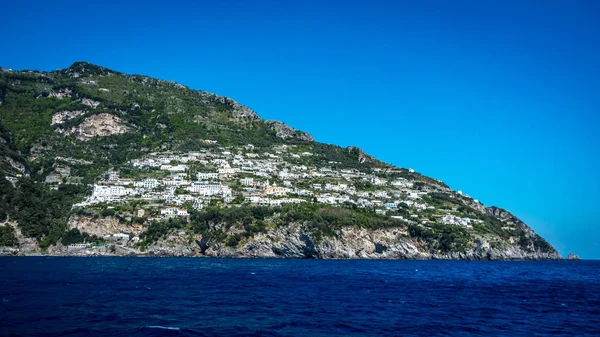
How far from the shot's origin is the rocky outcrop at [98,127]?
167m

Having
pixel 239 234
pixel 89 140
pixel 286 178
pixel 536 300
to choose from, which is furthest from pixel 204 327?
pixel 89 140

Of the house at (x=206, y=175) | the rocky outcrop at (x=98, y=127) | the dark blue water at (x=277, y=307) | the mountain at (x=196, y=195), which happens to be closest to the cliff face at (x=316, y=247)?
the mountain at (x=196, y=195)

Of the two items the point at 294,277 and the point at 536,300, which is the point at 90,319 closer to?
the point at 294,277

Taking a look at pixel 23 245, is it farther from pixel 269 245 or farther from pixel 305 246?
pixel 305 246

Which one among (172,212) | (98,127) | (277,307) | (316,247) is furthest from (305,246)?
(98,127)

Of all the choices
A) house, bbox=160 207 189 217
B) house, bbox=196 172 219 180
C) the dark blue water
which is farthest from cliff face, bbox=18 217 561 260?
the dark blue water

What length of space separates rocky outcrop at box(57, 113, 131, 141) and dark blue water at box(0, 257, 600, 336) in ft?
430

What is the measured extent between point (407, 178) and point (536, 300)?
459ft

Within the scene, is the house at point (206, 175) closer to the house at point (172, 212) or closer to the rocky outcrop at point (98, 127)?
the house at point (172, 212)

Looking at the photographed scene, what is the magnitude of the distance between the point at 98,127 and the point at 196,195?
71.7m

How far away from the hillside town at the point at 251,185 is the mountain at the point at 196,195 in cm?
50

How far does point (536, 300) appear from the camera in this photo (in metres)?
39.5

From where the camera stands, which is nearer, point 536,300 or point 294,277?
point 536,300

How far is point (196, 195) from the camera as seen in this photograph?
122438 mm
